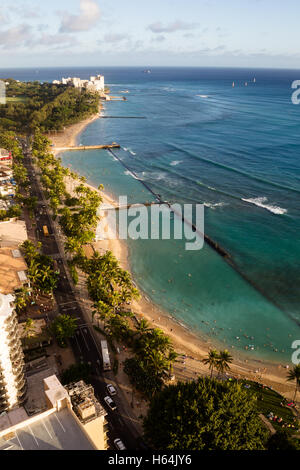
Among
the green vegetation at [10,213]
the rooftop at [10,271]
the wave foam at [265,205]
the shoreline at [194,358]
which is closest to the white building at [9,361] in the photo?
the rooftop at [10,271]

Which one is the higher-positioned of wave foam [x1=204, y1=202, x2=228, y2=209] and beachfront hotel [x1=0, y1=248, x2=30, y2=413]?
wave foam [x1=204, y1=202, x2=228, y2=209]

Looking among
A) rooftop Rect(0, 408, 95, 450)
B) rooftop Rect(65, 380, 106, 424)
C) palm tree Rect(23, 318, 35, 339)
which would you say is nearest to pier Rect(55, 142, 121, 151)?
palm tree Rect(23, 318, 35, 339)

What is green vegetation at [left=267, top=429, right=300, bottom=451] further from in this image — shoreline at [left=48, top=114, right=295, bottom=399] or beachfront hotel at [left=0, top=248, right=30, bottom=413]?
beachfront hotel at [left=0, top=248, right=30, bottom=413]

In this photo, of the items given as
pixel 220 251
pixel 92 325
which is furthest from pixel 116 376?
pixel 220 251

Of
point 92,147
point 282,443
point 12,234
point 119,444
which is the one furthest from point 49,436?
point 92,147

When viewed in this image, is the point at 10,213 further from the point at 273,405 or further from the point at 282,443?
the point at 282,443

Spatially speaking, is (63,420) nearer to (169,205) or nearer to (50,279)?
(50,279)
